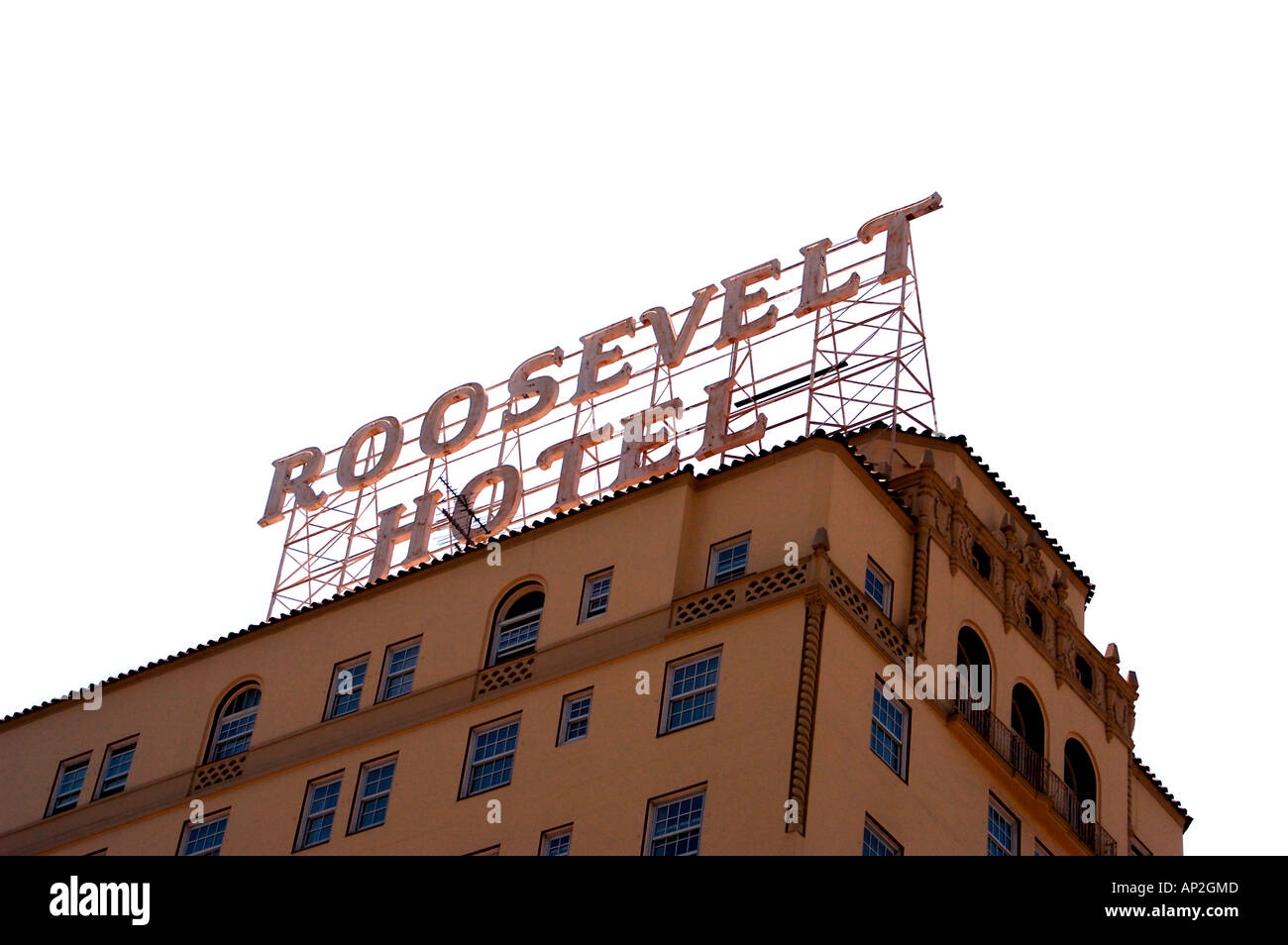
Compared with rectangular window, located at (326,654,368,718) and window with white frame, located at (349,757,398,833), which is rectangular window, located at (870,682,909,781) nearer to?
window with white frame, located at (349,757,398,833)

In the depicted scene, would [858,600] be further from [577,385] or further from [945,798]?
[577,385]

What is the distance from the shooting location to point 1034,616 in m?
61.8

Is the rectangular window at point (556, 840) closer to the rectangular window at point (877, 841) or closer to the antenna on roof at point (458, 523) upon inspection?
the rectangular window at point (877, 841)

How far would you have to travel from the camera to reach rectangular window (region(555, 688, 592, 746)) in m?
54.2

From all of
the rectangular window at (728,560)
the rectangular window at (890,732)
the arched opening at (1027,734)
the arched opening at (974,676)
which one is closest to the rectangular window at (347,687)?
the rectangular window at (728,560)

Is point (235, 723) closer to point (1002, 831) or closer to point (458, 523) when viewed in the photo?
point (458, 523)

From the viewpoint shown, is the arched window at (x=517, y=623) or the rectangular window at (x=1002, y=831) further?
the arched window at (x=517, y=623)

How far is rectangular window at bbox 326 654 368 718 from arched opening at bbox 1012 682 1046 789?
53.5 feet

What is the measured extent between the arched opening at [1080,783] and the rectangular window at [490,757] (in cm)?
1414

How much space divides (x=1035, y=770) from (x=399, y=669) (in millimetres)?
15933

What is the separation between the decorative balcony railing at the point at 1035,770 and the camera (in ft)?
184
